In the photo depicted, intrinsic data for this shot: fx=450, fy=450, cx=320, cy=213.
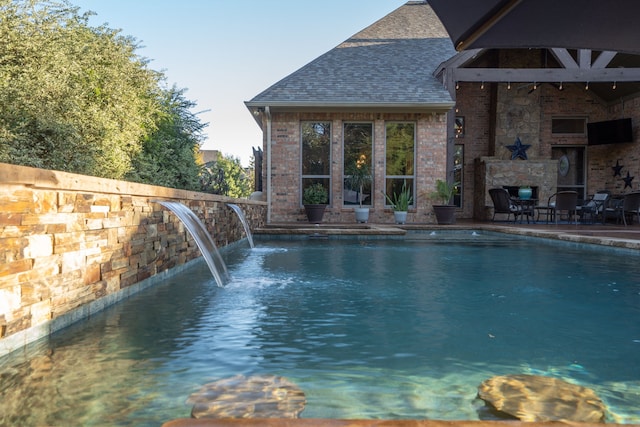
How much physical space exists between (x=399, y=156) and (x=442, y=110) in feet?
4.88

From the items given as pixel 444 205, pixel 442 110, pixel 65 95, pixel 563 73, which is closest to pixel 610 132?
pixel 563 73

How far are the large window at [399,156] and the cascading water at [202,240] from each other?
7227 mm

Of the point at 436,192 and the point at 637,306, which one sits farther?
the point at 436,192

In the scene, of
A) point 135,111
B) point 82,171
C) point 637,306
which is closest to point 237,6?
point 135,111

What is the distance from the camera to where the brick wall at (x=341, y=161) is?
36.3ft

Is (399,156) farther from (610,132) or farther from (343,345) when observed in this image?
(343,345)

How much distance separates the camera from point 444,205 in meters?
10.5

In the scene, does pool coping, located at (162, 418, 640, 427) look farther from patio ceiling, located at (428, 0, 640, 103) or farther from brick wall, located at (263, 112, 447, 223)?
brick wall, located at (263, 112, 447, 223)

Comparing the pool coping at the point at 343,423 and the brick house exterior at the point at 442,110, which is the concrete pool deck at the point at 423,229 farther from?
the brick house exterior at the point at 442,110

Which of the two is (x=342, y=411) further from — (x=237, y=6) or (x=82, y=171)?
(x=237, y=6)

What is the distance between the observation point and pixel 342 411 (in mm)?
1571

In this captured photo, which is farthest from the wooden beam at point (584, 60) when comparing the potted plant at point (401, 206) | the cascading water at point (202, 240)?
the cascading water at point (202, 240)

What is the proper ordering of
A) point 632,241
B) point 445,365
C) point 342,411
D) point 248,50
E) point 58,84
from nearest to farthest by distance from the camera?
point 342,411
point 445,365
point 632,241
point 58,84
point 248,50

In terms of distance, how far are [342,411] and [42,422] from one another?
98cm
